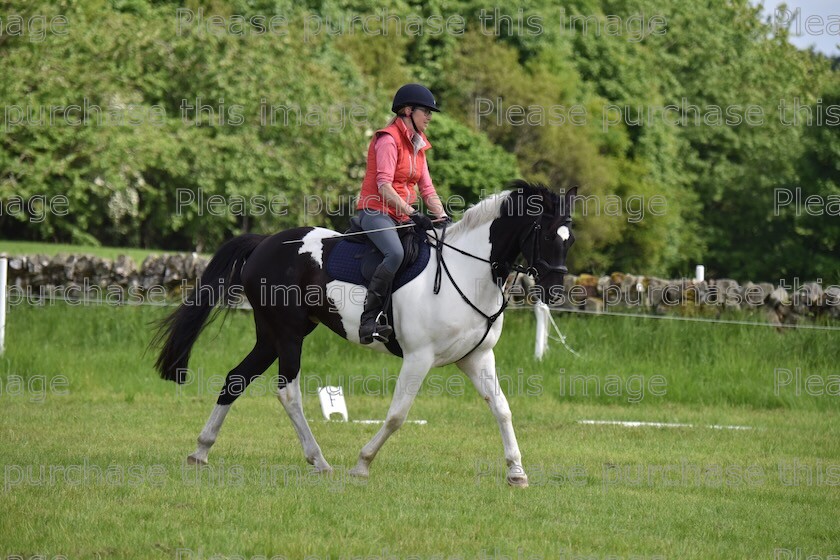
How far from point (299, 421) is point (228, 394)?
0.65 m

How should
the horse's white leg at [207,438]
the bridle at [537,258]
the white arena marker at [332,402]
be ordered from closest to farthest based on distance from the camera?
1. the bridle at [537,258]
2. the horse's white leg at [207,438]
3. the white arena marker at [332,402]

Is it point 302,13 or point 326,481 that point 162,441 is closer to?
point 326,481

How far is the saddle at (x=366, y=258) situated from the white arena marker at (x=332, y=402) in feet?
12.2

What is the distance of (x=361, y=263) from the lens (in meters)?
9.31

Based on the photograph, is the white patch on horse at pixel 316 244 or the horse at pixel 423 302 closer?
the horse at pixel 423 302

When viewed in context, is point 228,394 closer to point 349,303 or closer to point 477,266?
point 349,303

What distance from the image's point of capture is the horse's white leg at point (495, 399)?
899 centimetres

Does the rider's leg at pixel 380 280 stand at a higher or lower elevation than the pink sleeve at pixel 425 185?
lower

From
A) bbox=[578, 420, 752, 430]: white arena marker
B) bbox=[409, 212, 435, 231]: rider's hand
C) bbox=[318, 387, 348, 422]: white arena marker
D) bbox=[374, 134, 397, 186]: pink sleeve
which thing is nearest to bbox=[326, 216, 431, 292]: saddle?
bbox=[409, 212, 435, 231]: rider's hand

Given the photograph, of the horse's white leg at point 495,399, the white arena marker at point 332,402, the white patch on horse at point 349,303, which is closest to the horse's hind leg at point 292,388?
the white patch on horse at point 349,303

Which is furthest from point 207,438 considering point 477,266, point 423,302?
point 477,266

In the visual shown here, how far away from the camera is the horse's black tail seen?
10148mm

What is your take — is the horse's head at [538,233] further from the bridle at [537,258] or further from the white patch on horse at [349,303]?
the white patch on horse at [349,303]

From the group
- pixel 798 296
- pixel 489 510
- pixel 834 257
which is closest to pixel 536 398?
pixel 798 296
